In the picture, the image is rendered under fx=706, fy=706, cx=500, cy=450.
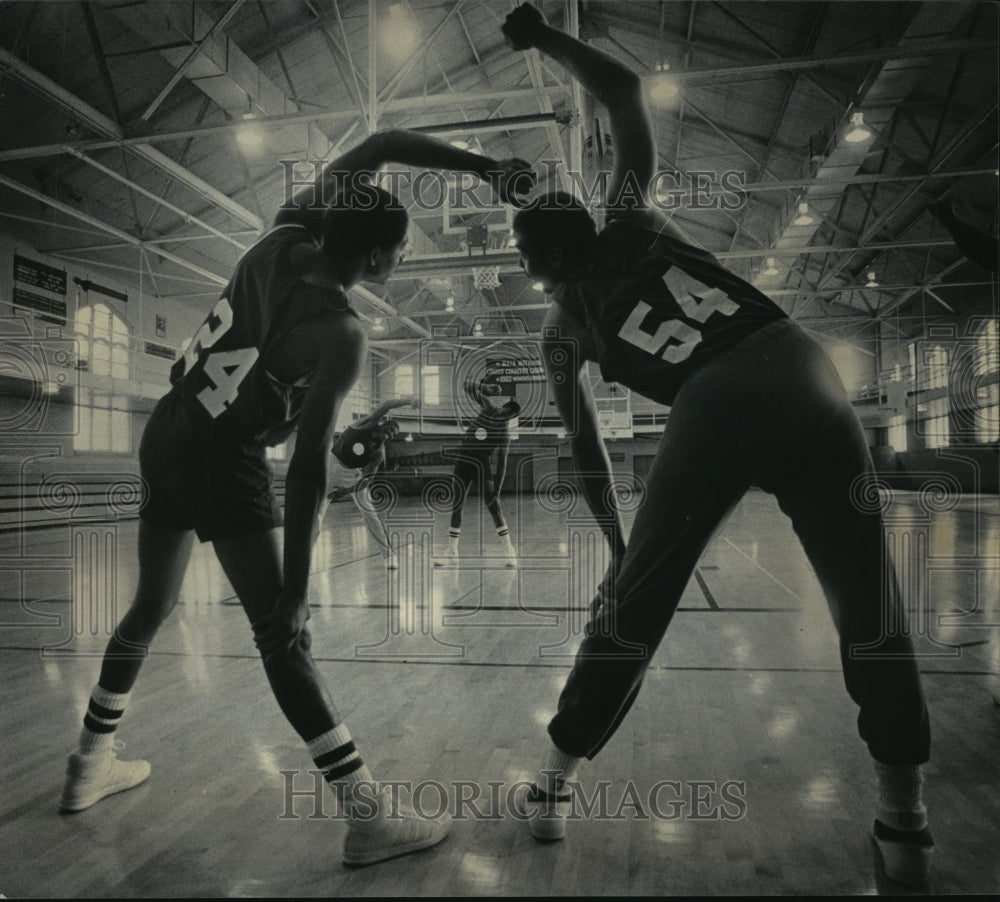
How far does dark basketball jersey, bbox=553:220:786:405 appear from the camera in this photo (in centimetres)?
144

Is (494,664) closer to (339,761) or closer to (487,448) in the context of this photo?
(339,761)

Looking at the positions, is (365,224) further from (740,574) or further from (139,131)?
(139,131)

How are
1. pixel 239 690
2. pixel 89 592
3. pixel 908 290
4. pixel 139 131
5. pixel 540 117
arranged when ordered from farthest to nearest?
pixel 908 290 < pixel 139 131 < pixel 540 117 < pixel 89 592 < pixel 239 690

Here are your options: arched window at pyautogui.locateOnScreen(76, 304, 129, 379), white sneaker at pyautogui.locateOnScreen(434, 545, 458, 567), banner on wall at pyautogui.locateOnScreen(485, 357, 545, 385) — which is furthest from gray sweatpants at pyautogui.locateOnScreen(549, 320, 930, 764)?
arched window at pyautogui.locateOnScreen(76, 304, 129, 379)

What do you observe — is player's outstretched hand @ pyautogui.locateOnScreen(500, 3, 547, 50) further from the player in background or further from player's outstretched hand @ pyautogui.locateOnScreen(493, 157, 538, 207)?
the player in background

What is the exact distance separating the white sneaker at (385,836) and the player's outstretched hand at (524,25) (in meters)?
1.75

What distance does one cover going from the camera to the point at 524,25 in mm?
1594

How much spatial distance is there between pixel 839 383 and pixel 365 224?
106 cm

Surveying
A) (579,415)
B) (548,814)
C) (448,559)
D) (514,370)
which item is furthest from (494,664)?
(448,559)

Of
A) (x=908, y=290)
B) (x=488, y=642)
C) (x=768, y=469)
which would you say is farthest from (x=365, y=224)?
(x=908, y=290)

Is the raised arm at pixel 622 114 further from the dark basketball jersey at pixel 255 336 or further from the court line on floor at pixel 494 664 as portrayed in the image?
the court line on floor at pixel 494 664

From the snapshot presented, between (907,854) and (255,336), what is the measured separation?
5.71 ft

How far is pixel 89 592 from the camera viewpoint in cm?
553

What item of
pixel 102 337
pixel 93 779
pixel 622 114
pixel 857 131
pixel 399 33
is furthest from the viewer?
pixel 102 337
